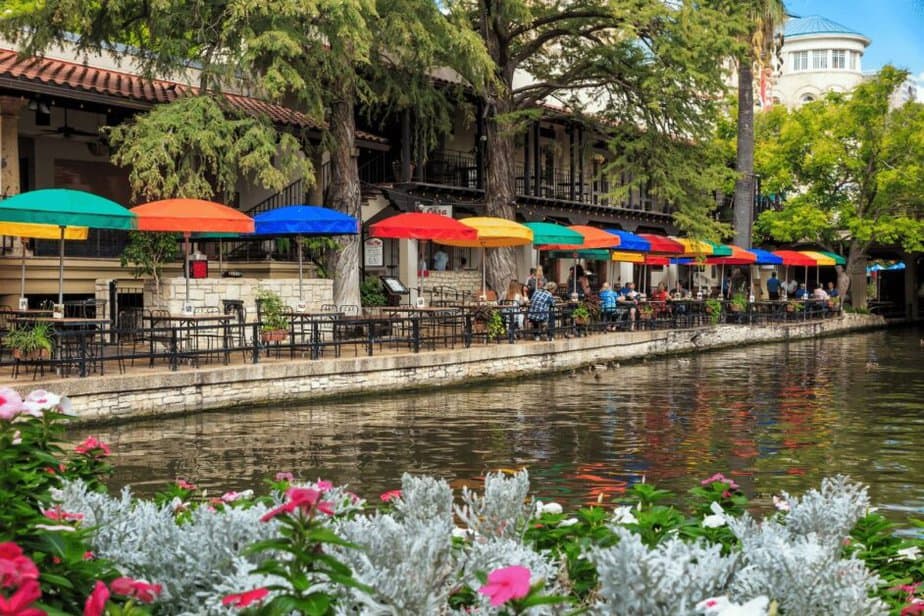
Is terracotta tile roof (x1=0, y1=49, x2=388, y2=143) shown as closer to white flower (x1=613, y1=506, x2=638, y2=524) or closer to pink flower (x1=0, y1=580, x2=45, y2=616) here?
white flower (x1=613, y1=506, x2=638, y2=524)

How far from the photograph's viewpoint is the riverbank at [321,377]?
1309 cm

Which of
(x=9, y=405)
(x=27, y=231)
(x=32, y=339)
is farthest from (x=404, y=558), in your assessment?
(x=27, y=231)

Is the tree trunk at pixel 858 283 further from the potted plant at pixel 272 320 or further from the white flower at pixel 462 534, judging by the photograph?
the white flower at pixel 462 534

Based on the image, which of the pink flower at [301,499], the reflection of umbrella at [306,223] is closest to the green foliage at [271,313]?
the reflection of umbrella at [306,223]

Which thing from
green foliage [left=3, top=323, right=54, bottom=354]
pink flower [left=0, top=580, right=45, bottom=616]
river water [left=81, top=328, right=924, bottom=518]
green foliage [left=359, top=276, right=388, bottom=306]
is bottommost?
river water [left=81, top=328, right=924, bottom=518]

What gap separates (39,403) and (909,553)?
3.73 metres

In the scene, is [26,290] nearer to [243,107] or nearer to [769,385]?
[243,107]

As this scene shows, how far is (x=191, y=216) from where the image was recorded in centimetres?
1563

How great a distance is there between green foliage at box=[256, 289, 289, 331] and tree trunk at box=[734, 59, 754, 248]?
2347cm

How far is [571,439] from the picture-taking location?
12312mm

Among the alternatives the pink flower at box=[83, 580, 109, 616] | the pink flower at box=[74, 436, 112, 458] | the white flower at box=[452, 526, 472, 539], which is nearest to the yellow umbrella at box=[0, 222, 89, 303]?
the pink flower at box=[74, 436, 112, 458]

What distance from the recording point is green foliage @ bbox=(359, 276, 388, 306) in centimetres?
2661

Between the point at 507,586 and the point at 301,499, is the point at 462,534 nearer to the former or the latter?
the point at 301,499

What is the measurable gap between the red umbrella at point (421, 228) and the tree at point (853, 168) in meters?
25.8
